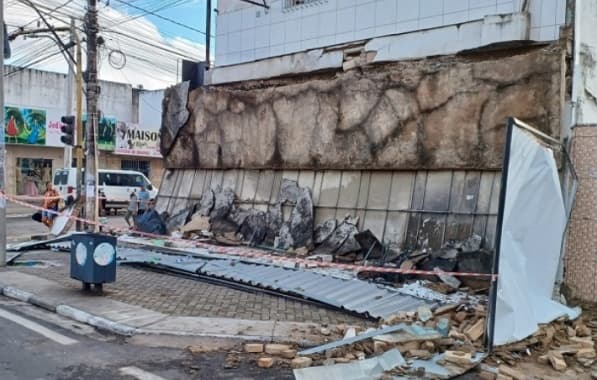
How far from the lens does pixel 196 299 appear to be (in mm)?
8430

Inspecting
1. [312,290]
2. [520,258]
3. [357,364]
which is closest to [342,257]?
[312,290]

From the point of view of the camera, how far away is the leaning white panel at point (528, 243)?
19.6 ft

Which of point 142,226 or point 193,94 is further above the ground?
point 193,94

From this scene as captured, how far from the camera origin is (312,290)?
28.7ft

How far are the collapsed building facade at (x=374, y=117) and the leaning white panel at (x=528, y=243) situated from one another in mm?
1801

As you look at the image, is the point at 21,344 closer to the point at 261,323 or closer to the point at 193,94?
the point at 261,323

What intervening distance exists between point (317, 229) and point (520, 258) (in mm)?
7181

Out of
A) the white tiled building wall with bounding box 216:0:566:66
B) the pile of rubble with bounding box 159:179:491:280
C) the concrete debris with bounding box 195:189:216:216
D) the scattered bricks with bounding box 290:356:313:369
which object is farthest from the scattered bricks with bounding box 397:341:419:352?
the concrete debris with bounding box 195:189:216:216

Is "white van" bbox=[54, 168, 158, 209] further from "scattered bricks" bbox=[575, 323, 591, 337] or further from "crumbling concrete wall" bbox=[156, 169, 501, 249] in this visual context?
"scattered bricks" bbox=[575, 323, 591, 337]

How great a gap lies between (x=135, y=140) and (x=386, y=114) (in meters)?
24.7

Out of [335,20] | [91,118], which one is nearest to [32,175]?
[91,118]

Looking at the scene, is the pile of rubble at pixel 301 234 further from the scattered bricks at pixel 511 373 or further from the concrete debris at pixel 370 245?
the scattered bricks at pixel 511 373

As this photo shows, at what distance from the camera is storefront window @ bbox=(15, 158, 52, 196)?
1178 inches

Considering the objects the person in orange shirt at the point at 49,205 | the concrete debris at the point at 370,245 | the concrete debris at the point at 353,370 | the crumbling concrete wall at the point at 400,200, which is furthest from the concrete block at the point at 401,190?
the person in orange shirt at the point at 49,205
